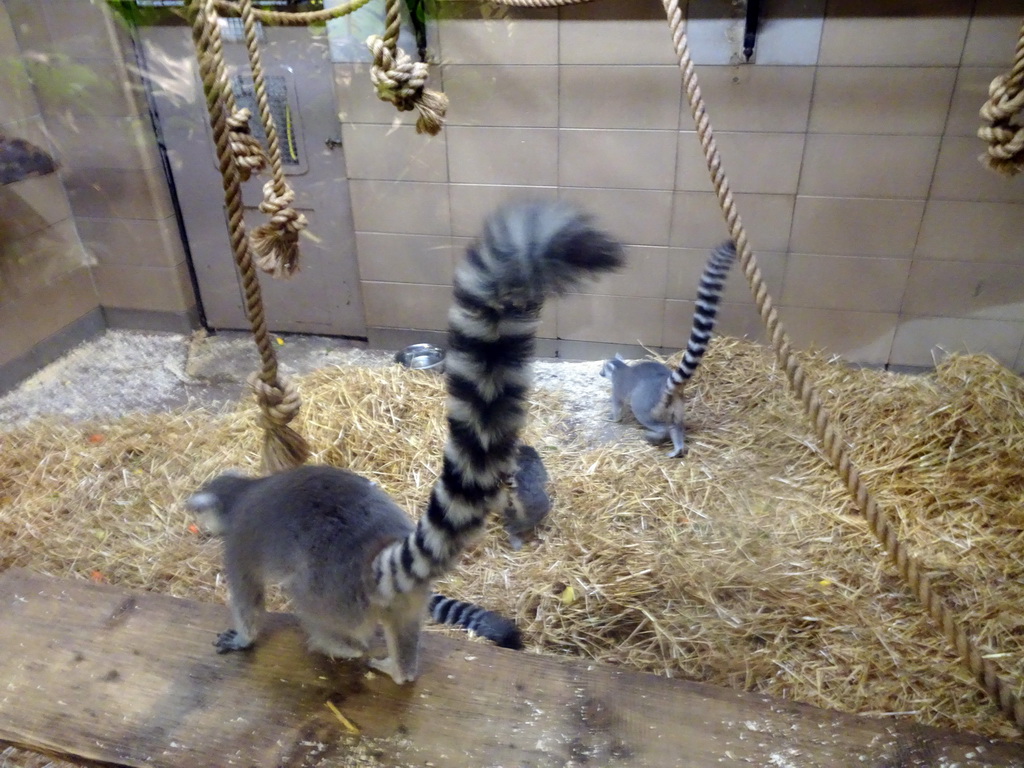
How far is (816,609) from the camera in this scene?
222 cm

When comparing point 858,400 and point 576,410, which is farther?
point 576,410

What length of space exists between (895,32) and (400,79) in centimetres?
223

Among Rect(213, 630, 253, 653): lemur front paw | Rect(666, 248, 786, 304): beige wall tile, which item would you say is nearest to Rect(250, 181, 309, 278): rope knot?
Rect(213, 630, 253, 653): lemur front paw

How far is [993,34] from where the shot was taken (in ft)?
9.31

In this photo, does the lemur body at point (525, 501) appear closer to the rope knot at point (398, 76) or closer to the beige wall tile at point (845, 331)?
the rope knot at point (398, 76)

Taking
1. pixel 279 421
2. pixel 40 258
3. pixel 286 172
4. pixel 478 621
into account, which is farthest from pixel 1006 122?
pixel 40 258

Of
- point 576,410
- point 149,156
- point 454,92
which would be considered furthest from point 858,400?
point 149,156

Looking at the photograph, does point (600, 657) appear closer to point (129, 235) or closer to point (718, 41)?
point (718, 41)

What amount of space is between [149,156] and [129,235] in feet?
1.62

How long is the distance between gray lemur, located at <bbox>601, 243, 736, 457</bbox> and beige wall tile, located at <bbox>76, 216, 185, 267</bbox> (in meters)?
2.69

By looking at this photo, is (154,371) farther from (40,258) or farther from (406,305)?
(406,305)

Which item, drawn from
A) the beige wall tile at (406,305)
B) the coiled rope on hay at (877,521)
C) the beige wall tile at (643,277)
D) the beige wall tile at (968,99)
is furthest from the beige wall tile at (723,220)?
the coiled rope on hay at (877,521)

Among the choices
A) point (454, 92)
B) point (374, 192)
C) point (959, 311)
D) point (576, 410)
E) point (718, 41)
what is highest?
point (718, 41)

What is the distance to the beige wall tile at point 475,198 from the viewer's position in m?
3.52
